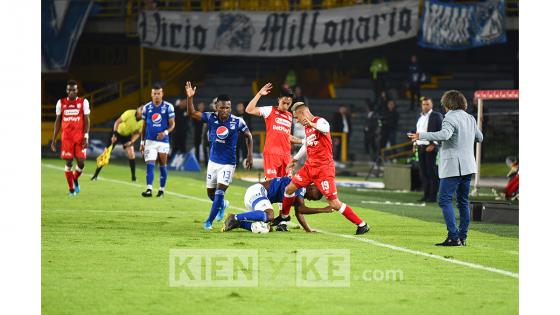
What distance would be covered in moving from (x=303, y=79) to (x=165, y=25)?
249 inches

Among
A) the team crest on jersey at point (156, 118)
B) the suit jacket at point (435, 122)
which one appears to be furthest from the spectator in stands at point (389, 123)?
the team crest on jersey at point (156, 118)

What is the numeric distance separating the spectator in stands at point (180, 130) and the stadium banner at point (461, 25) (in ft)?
26.8

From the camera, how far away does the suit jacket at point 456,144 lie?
15.3m

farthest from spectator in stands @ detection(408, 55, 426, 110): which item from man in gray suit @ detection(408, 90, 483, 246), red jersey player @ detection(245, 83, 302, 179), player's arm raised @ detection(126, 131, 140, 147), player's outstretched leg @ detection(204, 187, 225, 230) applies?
man in gray suit @ detection(408, 90, 483, 246)

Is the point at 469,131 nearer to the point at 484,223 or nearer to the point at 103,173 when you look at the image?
the point at 484,223

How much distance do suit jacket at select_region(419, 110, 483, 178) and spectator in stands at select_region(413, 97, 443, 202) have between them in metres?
7.66

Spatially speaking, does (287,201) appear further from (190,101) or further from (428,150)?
(428,150)

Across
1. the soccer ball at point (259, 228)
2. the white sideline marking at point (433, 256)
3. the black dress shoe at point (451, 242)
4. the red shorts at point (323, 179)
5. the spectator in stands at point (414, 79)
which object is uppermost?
the spectator in stands at point (414, 79)

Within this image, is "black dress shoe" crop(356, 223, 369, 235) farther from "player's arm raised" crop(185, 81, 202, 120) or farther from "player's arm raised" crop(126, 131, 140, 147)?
"player's arm raised" crop(126, 131, 140, 147)

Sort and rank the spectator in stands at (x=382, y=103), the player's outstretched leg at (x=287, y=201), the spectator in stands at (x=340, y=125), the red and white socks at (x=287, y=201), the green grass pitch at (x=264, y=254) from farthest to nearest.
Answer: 1. the spectator in stands at (x=340, y=125)
2. the spectator in stands at (x=382, y=103)
3. the red and white socks at (x=287, y=201)
4. the player's outstretched leg at (x=287, y=201)
5. the green grass pitch at (x=264, y=254)

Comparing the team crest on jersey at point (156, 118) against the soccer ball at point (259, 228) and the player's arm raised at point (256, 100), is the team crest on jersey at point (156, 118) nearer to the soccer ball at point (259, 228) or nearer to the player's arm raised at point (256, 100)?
the player's arm raised at point (256, 100)

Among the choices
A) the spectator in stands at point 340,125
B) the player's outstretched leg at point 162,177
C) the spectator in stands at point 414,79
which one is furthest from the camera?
the spectator in stands at point 414,79

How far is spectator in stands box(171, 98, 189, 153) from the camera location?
126 ft

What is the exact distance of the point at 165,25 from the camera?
4394 cm
